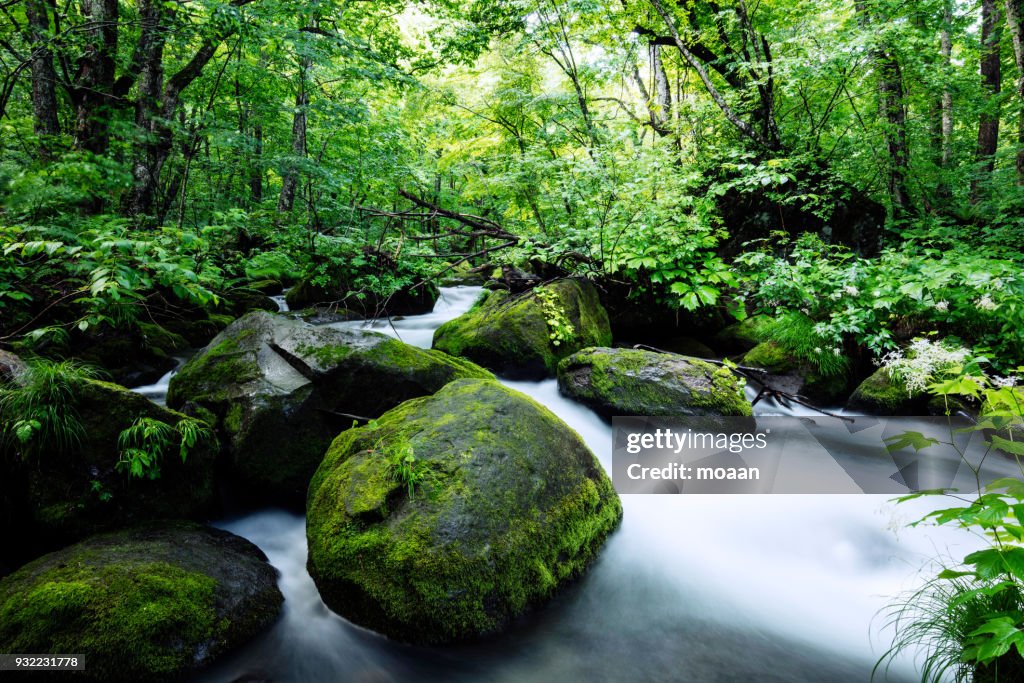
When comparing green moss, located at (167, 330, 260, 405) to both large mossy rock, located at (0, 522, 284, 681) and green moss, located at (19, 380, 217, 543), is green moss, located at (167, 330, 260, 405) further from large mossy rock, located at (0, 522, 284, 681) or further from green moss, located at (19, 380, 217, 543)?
large mossy rock, located at (0, 522, 284, 681)

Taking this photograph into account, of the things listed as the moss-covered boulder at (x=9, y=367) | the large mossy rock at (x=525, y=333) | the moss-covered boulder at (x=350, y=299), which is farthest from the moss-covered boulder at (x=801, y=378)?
the moss-covered boulder at (x=9, y=367)

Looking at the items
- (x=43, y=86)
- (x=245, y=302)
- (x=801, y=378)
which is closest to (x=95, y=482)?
(x=245, y=302)

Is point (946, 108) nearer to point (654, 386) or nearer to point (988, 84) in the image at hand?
point (988, 84)

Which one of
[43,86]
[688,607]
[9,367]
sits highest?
[43,86]

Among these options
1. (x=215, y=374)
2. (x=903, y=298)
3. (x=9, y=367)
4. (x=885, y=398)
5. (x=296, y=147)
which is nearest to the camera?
(x=9, y=367)

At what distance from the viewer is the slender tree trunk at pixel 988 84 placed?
26.8 ft

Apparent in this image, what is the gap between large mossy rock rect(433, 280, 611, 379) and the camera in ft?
18.5

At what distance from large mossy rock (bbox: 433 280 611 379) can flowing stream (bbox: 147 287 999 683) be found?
2.39 m

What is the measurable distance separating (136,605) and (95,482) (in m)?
1.24

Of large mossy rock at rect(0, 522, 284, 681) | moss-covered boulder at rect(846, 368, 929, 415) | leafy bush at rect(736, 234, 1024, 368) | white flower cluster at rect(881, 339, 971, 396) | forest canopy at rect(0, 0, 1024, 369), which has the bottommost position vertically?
large mossy rock at rect(0, 522, 284, 681)

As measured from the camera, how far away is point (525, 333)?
222 inches

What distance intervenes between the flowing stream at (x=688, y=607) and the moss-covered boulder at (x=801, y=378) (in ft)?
6.04

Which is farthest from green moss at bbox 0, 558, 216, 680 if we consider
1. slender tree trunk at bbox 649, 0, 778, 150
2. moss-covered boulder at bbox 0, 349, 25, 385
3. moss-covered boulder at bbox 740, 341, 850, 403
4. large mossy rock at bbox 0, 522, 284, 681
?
slender tree trunk at bbox 649, 0, 778, 150

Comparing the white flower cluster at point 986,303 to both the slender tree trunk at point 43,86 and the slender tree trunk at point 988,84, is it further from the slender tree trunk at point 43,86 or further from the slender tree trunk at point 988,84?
the slender tree trunk at point 43,86
